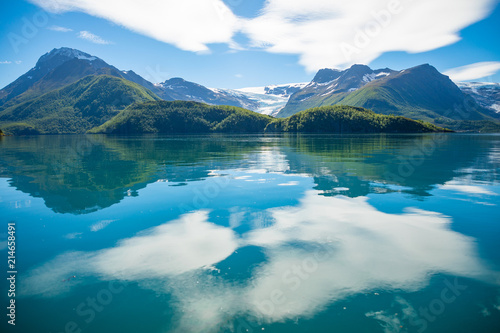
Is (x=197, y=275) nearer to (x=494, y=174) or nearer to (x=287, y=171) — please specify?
(x=287, y=171)

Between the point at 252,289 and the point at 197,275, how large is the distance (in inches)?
91.1

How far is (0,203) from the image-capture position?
21.8 m

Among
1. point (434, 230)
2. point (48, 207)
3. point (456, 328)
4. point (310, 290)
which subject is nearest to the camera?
point (456, 328)

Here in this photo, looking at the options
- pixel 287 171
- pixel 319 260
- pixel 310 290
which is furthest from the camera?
pixel 287 171

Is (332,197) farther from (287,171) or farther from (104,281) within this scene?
(104,281)

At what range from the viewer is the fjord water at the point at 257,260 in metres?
8.50

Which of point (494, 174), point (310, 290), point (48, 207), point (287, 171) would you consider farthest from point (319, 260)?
point (494, 174)

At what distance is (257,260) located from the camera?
11.8 m

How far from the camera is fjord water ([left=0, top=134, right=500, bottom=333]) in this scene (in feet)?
27.9

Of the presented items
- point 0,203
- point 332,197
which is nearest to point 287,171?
point 332,197

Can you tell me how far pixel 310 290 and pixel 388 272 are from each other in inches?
137

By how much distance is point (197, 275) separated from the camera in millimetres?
10695

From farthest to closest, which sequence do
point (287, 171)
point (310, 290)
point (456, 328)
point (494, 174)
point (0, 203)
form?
point (287, 171) → point (494, 174) → point (0, 203) → point (310, 290) → point (456, 328)

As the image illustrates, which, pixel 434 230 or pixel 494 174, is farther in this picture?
pixel 494 174
